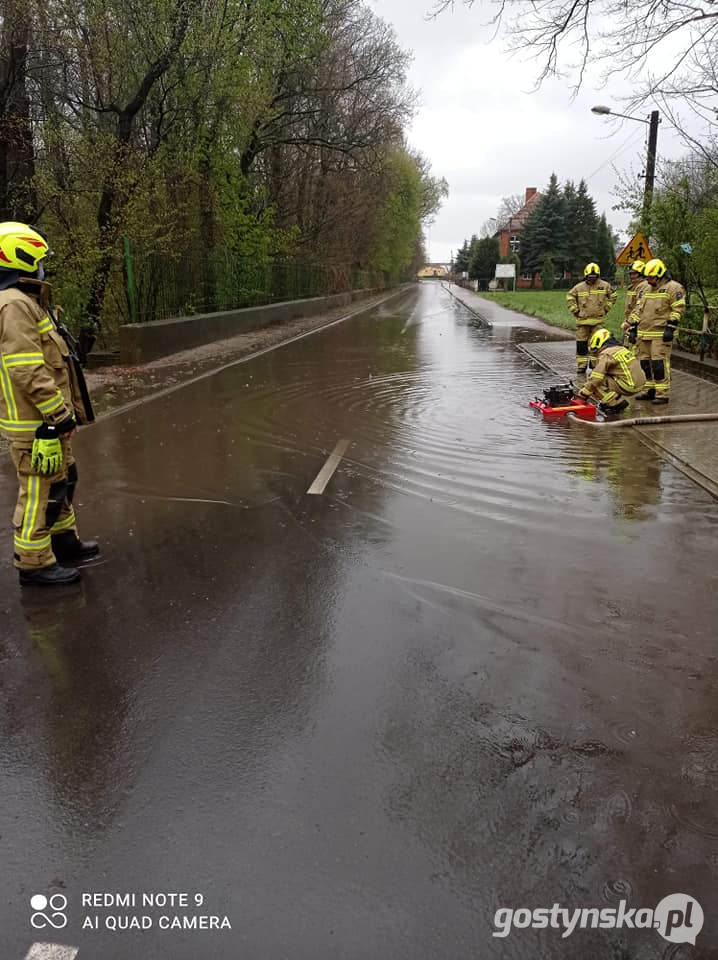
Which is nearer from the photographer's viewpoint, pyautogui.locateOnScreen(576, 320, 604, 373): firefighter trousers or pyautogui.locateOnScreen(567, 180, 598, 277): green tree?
pyautogui.locateOnScreen(576, 320, 604, 373): firefighter trousers

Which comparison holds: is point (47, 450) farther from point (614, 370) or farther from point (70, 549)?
point (614, 370)

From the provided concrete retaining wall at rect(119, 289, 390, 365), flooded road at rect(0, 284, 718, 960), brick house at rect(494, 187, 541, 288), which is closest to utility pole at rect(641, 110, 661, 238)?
concrete retaining wall at rect(119, 289, 390, 365)

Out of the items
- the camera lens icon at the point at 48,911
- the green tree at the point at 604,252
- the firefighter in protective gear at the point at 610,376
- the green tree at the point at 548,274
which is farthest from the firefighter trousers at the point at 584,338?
the green tree at the point at 604,252

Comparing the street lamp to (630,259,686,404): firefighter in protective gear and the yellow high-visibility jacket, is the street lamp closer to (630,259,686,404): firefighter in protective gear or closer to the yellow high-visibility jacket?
(630,259,686,404): firefighter in protective gear

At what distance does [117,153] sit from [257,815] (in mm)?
13788

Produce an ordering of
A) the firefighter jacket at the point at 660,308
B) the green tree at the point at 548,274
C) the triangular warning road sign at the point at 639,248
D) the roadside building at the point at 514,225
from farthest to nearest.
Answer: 1. the roadside building at the point at 514,225
2. the green tree at the point at 548,274
3. the triangular warning road sign at the point at 639,248
4. the firefighter jacket at the point at 660,308

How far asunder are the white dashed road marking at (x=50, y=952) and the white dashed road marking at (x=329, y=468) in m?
4.71

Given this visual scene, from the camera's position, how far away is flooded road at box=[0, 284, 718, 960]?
2318mm

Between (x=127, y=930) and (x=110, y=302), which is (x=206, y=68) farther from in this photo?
(x=127, y=930)

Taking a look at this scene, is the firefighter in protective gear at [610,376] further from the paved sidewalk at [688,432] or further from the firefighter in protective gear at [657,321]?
the firefighter in protective gear at [657,321]

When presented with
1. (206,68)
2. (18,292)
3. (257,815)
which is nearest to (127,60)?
(206,68)

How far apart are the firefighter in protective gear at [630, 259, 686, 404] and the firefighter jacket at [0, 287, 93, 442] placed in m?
8.74

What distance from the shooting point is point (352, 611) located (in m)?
4.25

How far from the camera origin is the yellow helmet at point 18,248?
13.5 ft
